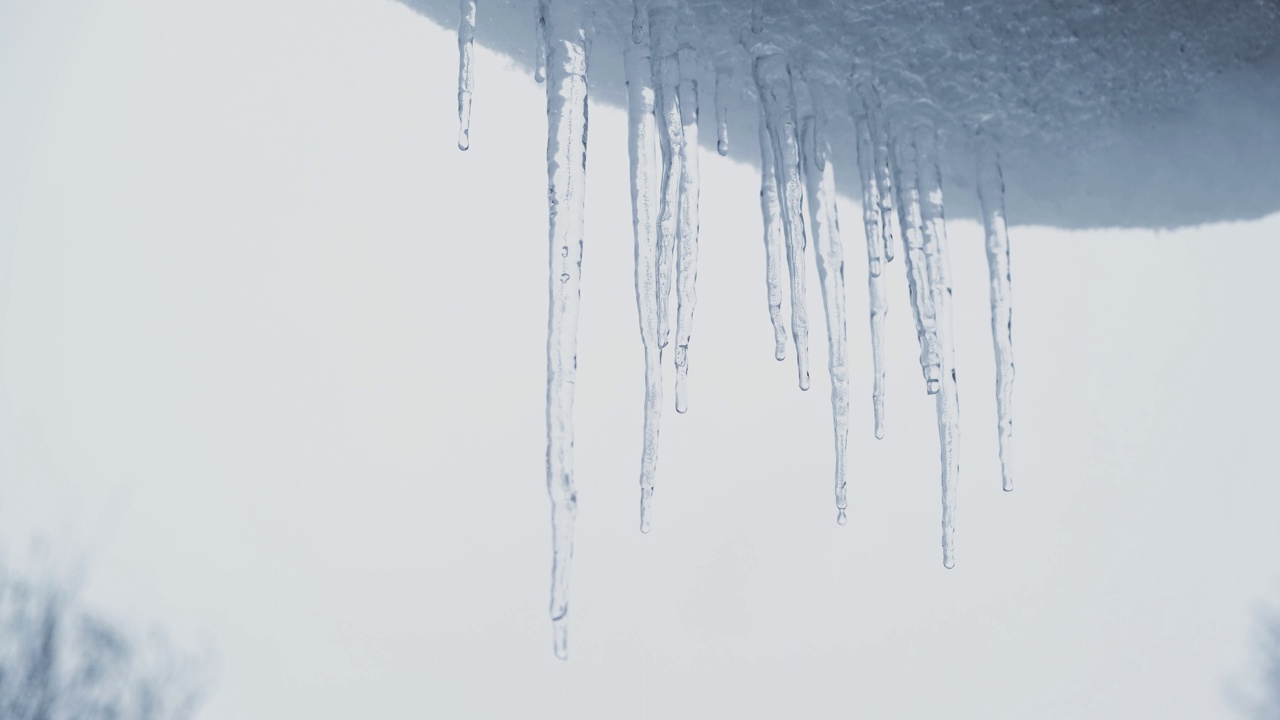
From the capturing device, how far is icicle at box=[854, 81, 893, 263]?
1134 millimetres

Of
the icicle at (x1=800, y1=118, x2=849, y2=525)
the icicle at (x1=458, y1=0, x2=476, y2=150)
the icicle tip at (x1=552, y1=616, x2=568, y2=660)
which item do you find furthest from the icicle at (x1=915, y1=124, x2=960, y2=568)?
the icicle at (x1=458, y1=0, x2=476, y2=150)

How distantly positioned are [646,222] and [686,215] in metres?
0.05

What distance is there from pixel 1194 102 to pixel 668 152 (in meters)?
0.83

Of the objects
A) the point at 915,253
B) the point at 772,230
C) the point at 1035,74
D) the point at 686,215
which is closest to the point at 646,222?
the point at 686,215

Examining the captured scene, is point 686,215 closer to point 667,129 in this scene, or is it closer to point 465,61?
point 667,129

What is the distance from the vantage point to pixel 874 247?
3.93 feet

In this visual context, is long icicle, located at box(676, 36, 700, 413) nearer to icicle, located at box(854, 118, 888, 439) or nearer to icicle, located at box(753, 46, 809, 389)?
icicle, located at box(753, 46, 809, 389)

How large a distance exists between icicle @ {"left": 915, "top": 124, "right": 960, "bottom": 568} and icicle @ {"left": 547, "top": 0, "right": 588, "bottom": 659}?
21.0 inches

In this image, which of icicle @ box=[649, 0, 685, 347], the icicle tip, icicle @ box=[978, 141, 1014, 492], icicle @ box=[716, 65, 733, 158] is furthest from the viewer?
icicle @ box=[978, 141, 1014, 492]

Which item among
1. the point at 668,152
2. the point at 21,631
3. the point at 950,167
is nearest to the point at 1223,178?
the point at 950,167

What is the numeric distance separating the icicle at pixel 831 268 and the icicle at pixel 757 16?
0.18 meters

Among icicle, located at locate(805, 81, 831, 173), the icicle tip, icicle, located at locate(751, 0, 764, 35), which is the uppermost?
icicle, located at locate(751, 0, 764, 35)

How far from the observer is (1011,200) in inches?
58.2

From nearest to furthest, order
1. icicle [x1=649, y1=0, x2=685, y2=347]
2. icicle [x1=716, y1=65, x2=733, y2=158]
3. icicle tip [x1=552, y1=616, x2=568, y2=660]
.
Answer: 1. icicle tip [x1=552, y1=616, x2=568, y2=660]
2. icicle [x1=649, y1=0, x2=685, y2=347]
3. icicle [x1=716, y1=65, x2=733, y2=158]
